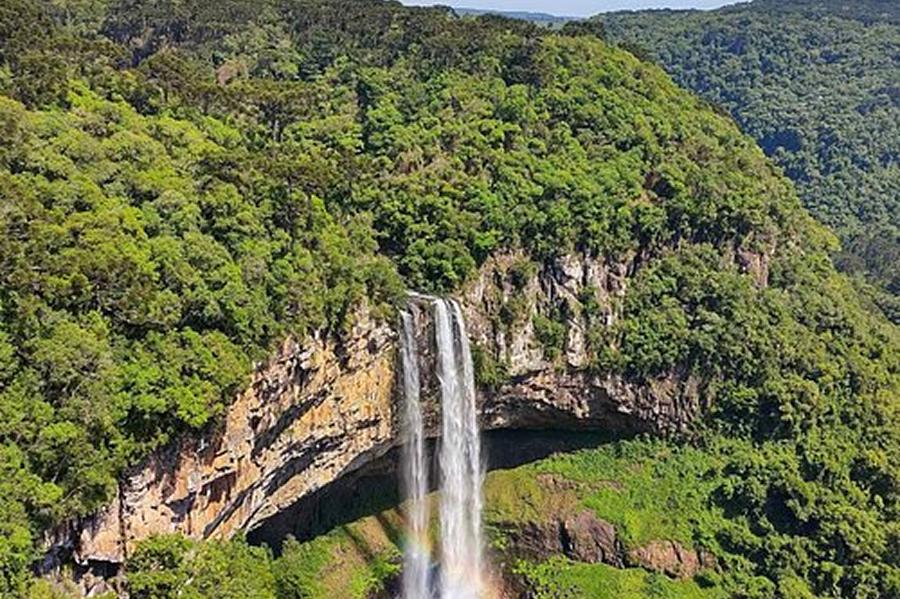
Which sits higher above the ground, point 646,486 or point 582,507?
point 646,486

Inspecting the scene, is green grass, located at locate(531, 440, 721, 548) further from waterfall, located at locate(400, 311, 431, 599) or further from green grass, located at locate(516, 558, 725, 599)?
waterfall, located at locate(400, 311, 431, 599)

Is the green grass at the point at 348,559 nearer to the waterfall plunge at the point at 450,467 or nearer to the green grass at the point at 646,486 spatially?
the waterfall plunge at the point at 450,467

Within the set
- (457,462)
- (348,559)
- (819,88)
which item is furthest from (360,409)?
(819,88)

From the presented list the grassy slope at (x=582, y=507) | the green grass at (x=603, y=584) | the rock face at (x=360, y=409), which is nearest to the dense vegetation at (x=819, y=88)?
the grassy slope at (x=582, y=507)

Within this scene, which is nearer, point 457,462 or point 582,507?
point 457,462

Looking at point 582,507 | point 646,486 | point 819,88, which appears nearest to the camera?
point 582,507

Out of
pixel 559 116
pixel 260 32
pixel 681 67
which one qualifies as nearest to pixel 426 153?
pixel 559 116

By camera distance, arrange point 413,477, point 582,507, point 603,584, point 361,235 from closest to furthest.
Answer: point 361,235 < point 413,477 < point 603,584 < point 582,507

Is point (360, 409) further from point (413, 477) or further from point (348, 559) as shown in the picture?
point (348, 559)
